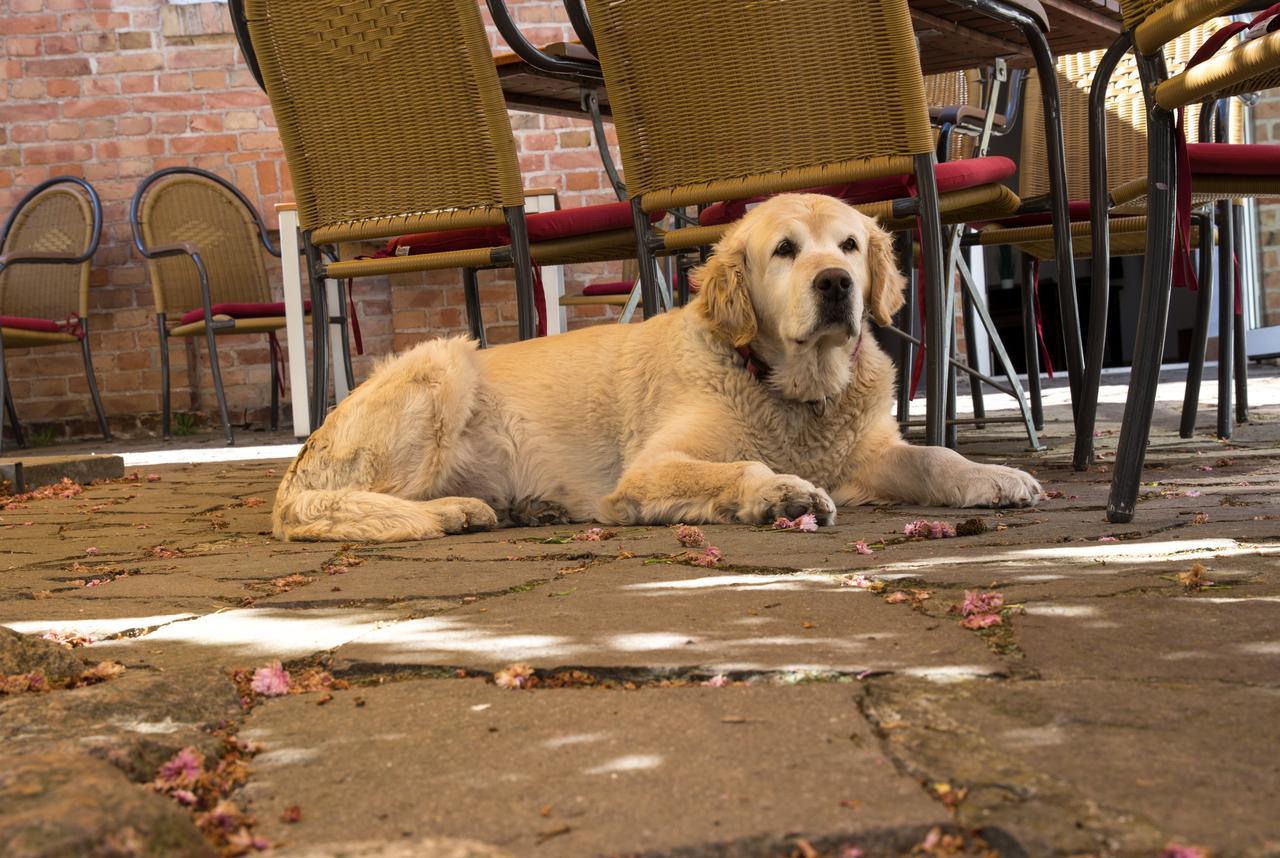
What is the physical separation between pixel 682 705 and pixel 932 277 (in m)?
2.06

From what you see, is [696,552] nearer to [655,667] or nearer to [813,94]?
[655,667]

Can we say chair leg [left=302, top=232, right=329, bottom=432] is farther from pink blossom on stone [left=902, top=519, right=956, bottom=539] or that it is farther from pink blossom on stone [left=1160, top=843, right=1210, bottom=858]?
pink blossom on stone [left=1160, top=843, right=1210, bottom=858]

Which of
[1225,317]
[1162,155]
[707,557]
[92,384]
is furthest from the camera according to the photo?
[92,384]

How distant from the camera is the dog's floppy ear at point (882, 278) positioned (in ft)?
10.5

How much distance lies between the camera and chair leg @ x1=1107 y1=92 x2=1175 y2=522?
239 centimetres

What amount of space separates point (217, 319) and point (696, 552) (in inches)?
257

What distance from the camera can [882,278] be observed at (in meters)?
3.23

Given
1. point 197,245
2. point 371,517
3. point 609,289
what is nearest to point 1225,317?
point 371,517

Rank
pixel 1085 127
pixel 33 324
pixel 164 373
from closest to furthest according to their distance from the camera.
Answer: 1. pixel 1085 127
2. pixel 33 324
3. pixel 164 373

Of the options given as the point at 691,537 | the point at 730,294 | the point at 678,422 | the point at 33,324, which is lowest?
the point at 691,537

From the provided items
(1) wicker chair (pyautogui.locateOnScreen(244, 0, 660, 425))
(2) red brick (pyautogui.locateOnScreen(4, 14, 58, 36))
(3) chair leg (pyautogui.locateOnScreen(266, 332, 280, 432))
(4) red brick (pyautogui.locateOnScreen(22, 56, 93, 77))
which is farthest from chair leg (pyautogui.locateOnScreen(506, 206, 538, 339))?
(2) red brick (pyautogui.locateOnScreen(4, 14, 58, 36))

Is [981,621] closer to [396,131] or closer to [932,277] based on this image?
[932,277]

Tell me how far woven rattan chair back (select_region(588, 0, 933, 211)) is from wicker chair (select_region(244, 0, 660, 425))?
16.3 inches

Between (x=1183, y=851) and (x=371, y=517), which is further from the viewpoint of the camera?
(x=371, y=517)
